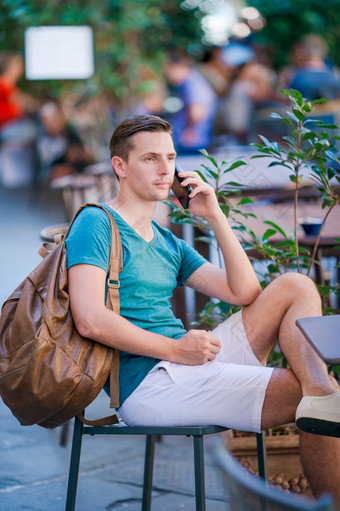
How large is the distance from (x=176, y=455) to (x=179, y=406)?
4.16 feet

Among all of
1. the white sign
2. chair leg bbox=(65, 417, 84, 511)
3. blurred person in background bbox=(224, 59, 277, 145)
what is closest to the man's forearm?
chair leg bbox=(65, 417, 84, 511)

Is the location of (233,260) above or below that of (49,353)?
above

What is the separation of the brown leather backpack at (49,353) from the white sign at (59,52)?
696 cm

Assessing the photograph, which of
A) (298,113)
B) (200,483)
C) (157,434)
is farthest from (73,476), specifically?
(298,113)

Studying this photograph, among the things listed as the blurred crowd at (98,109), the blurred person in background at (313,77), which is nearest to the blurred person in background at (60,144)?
the blurred crowd at (98,109)

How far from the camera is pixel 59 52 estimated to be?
923 centimetres

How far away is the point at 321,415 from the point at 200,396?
376 millimetres

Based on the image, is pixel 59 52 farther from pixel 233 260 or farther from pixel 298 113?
pixel 233 260

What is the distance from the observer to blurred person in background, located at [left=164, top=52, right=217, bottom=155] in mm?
8633

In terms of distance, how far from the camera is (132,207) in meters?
2.67

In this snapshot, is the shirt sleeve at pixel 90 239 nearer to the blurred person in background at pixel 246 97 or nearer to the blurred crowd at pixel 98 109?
the blurred crowd at pixel 98 109

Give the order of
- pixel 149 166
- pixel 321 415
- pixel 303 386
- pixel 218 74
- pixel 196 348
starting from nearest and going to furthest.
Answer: pixel 321 415
pixel 303 386
pixel 196 348
pixel 149 166
pixel 218 74

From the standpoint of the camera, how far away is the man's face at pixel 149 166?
2639 mm

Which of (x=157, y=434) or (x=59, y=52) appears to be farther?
(x=59, y=52)
